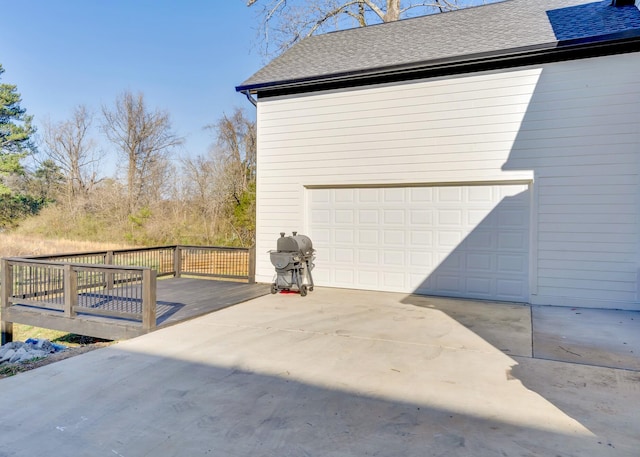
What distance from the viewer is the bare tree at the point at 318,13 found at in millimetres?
11828

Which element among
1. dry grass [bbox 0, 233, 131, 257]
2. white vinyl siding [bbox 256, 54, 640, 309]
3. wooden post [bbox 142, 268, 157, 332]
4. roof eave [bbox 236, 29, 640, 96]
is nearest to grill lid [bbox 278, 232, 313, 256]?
white vinyl siding [bbox 256, 54, 640, 309]

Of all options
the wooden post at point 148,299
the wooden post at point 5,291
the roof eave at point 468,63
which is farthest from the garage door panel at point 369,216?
the wooden post at point 5,291

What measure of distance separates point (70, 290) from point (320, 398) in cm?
374

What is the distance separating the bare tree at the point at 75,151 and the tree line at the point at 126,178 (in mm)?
45

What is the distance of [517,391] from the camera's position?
2.82 m

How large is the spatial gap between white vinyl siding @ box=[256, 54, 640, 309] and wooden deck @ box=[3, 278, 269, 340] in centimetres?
279

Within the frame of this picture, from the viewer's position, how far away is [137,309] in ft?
16.2

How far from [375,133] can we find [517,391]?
5159 millimetres

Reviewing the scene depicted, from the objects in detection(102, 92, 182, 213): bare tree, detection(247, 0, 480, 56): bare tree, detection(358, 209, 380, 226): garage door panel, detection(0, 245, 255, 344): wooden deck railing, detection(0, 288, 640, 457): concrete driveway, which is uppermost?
detection(247, 0, 480, 56): bare tree

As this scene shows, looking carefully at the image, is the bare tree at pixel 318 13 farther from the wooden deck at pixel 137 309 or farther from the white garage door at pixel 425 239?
the wooden deck at pixel 137 309

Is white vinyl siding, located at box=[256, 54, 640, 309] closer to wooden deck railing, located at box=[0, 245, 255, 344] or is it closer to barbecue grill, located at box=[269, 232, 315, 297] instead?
barbecue grill, located at box=[269, 232, 315, 297]

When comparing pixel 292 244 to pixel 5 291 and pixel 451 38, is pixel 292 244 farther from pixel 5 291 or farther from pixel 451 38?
pixel 451 38

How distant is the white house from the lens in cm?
560

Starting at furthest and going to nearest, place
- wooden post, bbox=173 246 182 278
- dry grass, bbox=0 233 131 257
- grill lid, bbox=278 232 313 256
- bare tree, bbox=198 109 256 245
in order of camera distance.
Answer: bare tree, bbox=198 109 256 245 < dry grass, bbox=0 233 131 257 < wooden post, bbox=173 246 182 278 < grill lid, bbox=278 232 313 256
